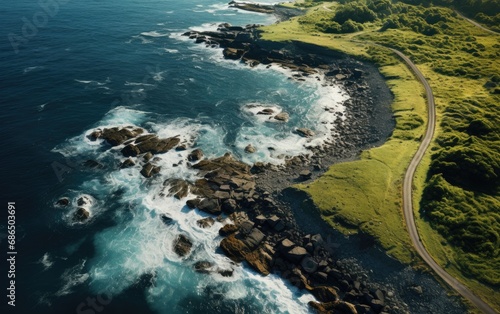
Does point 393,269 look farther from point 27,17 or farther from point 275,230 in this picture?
point 27,17

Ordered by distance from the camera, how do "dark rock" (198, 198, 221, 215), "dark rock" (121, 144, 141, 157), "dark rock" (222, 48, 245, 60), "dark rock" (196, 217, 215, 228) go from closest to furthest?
"dark rock" (196, 217, 215, 228) < "dark rock" (198, 198, 221, 215) < "dark rock" (121, 144, 141, 157) < "dark rock" (222, 48, 245, 60)

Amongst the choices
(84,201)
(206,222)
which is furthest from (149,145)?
(206,222)

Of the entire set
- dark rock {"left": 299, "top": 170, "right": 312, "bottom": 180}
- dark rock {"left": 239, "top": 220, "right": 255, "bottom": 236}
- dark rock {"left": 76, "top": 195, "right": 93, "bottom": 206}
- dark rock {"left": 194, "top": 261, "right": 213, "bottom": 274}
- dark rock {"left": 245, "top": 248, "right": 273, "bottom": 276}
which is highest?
dark rock {"left": 299, "top": 170, "right": 312, "bottom": 180}

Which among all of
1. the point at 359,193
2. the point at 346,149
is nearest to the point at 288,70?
the point at 346,149

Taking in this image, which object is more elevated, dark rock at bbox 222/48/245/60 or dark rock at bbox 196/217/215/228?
dark rock at bbox 222/48/245/60

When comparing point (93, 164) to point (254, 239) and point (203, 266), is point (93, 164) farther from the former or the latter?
point (254, 239)

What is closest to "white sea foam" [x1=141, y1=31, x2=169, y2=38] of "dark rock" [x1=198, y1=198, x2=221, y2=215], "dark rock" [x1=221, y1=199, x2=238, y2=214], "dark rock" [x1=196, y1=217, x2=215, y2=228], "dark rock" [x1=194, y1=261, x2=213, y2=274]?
"dark rock" [x1=198, y1=198, x2=221, y2=215]

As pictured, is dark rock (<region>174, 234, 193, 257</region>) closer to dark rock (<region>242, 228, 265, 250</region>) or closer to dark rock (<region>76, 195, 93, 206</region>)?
dark rock (<region>242, 228, 265, 250</region>)
